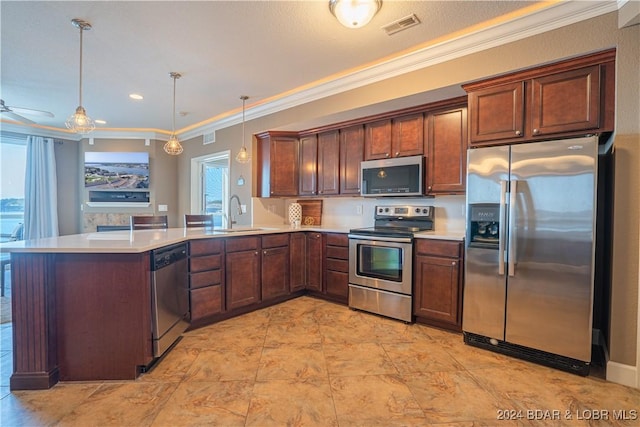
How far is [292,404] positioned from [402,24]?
2.82 metres

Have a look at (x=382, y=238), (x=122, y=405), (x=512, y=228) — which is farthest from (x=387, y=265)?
(x=122, y=405)

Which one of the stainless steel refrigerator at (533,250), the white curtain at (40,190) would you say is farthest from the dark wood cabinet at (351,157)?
the white curtain at (40,190)

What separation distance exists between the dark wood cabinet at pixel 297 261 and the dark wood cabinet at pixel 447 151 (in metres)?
1.70

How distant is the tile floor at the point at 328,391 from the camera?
5.63 ft

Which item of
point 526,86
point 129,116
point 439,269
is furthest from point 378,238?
point 129,116

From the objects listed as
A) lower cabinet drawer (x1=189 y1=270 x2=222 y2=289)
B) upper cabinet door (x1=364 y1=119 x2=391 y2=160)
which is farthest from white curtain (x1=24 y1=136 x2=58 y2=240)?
upper cabinet door (x1=364 y1=119 x2=391 y2=160)

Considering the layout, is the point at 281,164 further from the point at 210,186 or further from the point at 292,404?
the point at 292,404

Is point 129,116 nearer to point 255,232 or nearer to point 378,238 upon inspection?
point 255,232

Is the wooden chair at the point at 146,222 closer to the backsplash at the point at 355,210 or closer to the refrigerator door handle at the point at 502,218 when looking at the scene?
the backsplash at the point at 355,210

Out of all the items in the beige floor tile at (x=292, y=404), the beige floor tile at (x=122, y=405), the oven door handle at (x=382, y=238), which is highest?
the oven door handle at (x=382, y=238)

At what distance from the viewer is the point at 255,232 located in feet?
11.5

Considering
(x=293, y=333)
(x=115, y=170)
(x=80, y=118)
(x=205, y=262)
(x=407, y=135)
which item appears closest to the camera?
(x=80, y=118)

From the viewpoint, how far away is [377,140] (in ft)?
12.1

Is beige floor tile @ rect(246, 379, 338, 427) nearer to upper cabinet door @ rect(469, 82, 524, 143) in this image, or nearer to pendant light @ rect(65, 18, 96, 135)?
upper cabinet door @ rect(469, 82, 524, 143)
